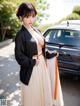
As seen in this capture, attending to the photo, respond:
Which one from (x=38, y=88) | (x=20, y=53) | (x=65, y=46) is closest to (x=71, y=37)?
(x=65, y=46)

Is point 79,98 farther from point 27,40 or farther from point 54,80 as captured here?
point 27,40

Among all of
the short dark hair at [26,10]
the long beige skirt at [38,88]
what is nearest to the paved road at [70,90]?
the long beige skirt at [38,88]

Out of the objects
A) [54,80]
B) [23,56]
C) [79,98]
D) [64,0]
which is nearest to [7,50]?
[79,98]

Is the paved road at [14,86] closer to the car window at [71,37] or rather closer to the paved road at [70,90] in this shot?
the paved road at [70,90]

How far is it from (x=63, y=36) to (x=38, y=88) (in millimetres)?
2514

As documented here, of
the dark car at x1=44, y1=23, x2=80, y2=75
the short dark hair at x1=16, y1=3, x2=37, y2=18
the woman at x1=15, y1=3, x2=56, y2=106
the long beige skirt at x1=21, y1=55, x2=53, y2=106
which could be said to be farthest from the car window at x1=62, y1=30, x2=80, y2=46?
the short dark hair at x1=16, y1=3, x2=37, y2=18

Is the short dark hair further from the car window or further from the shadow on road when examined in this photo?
the car window

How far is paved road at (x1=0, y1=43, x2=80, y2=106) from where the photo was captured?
16.5 feet

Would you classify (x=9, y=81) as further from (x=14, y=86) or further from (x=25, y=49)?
(x=25, y=49)

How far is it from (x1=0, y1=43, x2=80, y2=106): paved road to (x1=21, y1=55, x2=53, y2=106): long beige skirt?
109 centimetres

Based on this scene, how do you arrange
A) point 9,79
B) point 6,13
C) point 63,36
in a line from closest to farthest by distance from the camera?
point 63,36 → point 9,79 → point 6,13

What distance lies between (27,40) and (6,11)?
6225mm

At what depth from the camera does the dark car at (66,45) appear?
541 cm

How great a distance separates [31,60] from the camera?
3441mm
